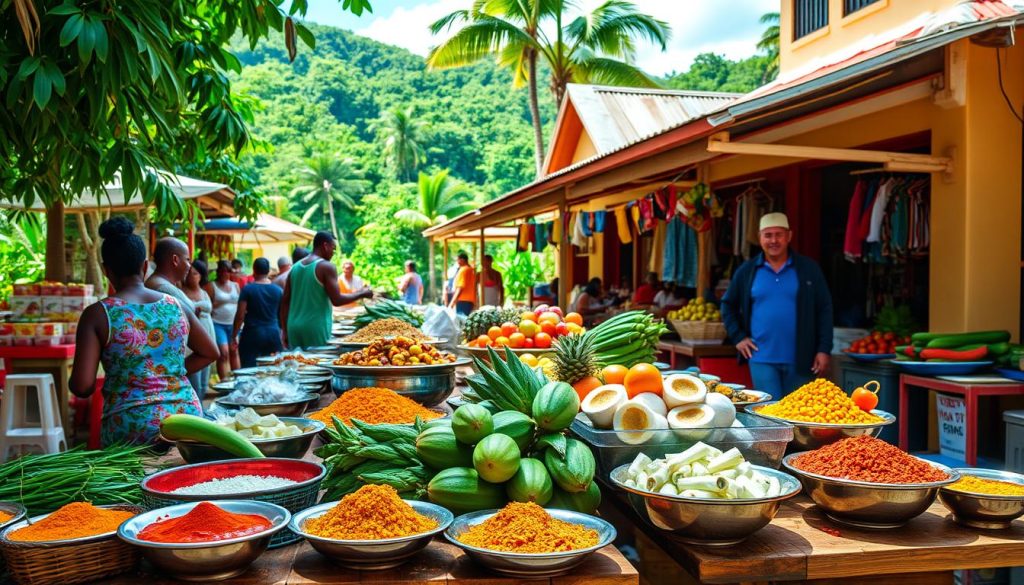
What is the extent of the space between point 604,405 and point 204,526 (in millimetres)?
1271

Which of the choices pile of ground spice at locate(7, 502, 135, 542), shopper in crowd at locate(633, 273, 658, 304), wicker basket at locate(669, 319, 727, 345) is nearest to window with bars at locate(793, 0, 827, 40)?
wicker basket at locate(669, 319, 727, 345)

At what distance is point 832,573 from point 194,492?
175 cm

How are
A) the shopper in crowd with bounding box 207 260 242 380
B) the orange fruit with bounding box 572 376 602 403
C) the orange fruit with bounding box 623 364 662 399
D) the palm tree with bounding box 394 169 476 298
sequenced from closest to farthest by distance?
1. the orange fruit with bounding box 623 364 662 399
2. the orange fruit with bounding box 572 376 602 403
3. the shopper in crowd with bounding box 207 260 242 380
4. the palm tree with bounding box 394 169 476 298

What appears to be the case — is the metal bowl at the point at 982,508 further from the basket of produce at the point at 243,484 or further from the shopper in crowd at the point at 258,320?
the shopper in crowd at the point at 258,320

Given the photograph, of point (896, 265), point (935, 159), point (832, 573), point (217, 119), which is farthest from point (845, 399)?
point (896, 265)

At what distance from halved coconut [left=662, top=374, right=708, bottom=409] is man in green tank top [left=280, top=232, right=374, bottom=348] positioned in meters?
4.56

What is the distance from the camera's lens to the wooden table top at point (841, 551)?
2010 millimetres

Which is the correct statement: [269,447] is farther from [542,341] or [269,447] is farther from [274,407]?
[542,341]

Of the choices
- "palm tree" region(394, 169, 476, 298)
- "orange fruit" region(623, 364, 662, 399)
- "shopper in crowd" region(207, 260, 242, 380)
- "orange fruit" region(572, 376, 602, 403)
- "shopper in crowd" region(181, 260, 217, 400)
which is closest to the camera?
"orange fruit" region(623, 364, 662, 399)

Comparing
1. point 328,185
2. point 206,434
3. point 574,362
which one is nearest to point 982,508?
point 574,362

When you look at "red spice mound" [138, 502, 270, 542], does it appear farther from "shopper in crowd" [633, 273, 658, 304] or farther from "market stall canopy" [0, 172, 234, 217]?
"shopper in crowd" [633, 273, 658, 304]

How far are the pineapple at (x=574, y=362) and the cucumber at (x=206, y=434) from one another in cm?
121

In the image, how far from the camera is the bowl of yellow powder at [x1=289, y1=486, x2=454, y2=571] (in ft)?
A: 6.18

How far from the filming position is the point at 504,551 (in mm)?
1874
